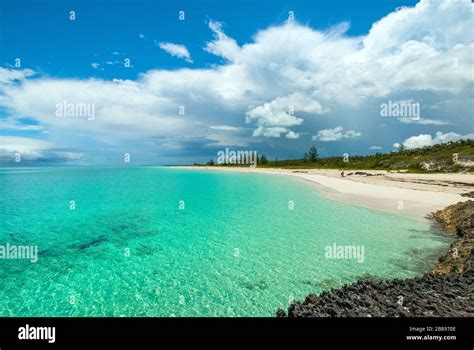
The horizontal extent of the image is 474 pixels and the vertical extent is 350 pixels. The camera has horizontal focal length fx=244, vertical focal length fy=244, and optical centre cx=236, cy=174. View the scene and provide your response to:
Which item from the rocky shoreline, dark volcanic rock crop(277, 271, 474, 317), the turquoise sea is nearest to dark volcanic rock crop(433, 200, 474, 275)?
the rocky shoreline

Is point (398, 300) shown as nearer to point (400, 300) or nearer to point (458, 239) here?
point (400, 300)

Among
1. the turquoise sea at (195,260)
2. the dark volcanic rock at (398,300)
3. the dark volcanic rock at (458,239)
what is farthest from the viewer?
the dark volcanic rock at (458,239)

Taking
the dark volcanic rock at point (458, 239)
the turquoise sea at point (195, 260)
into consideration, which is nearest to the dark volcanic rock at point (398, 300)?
the dark volcanic rock at point (458, 239)

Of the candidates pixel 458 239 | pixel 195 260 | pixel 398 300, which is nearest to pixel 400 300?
pixel 398 300

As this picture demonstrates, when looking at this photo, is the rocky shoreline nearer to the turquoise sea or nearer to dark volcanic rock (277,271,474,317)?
dark volcanic rock (277,271,474,317)

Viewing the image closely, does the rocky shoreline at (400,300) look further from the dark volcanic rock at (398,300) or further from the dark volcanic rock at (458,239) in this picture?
the dark volcanic rock at (458,239)

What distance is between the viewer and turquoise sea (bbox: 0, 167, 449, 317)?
9555 mm

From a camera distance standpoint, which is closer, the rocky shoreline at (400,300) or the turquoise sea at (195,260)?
the rocky shoreline at (400,300)

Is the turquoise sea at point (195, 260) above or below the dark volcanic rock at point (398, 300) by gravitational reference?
below

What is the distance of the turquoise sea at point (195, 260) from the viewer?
955 cm
